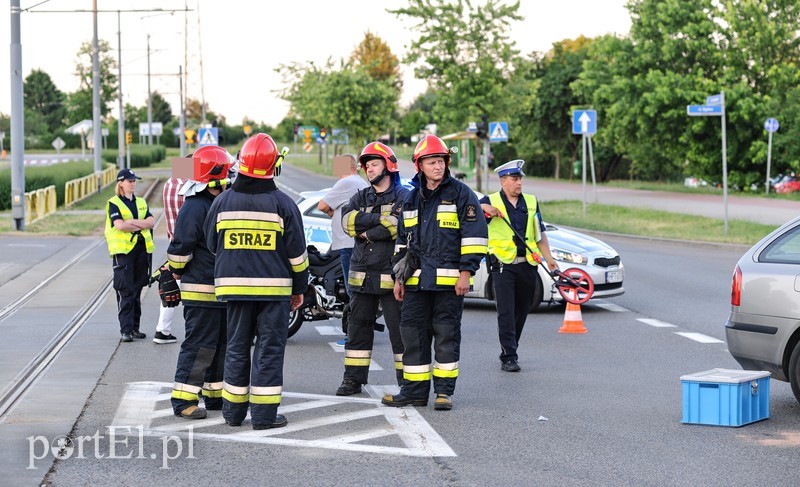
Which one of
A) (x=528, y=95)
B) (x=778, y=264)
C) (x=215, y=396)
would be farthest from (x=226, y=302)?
(x=528, y=95)

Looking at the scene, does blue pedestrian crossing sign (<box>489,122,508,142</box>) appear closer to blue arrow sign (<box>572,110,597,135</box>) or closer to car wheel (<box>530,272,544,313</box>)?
blue arrow sign (<box>572,110,597,135</box>)

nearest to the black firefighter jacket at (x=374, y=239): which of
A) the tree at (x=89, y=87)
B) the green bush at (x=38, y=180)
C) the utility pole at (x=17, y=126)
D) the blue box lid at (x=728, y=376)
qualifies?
the blue box lid at (x=728, y=376)

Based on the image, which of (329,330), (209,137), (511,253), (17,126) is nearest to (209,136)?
(209,137)

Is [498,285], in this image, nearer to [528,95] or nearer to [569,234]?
[569,234]

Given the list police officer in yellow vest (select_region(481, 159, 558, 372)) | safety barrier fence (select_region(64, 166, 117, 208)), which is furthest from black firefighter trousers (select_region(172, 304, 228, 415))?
safety barrier fence (select_region(64, 166, 117, 208))

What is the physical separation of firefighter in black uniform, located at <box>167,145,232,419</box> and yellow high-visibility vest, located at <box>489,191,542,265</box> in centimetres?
298

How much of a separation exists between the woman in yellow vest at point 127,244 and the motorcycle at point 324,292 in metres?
1.61

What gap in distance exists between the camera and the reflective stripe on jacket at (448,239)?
842cm

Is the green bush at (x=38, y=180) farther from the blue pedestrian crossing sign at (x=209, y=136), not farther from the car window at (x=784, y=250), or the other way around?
the car window at (x=784, y=250)

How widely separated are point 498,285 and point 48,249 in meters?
16.3

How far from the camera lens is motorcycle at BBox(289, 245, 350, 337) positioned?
12.0 m

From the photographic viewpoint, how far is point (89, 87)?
132m

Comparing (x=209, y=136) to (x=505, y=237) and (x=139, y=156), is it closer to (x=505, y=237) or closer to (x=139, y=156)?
(x=139, y=156)

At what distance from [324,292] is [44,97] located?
143 metres
